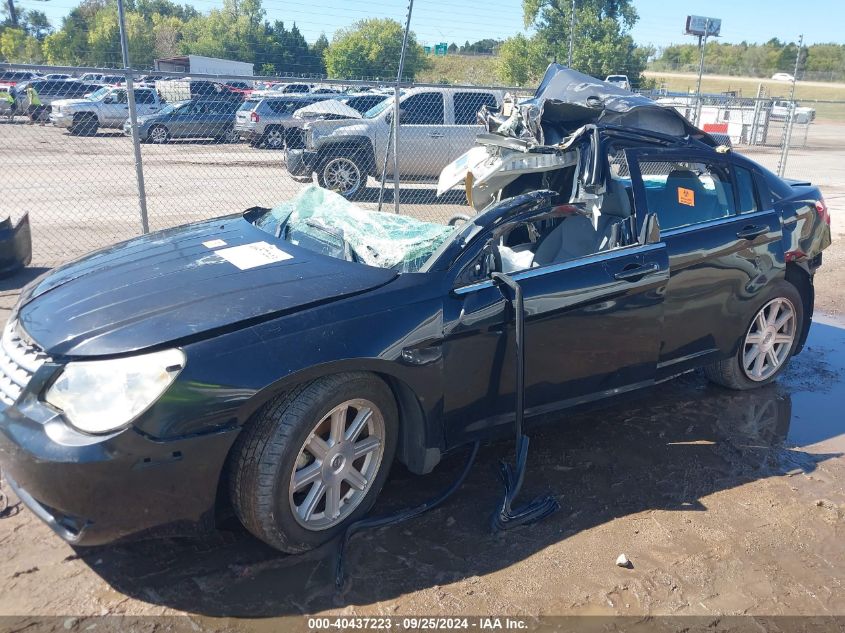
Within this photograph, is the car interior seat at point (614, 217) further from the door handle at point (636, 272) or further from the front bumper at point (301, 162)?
the front bumper at point (301, 162)

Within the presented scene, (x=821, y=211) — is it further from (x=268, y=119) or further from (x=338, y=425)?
(x=268, y=119)

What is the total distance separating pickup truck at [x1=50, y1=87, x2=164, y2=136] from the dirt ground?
788 inches

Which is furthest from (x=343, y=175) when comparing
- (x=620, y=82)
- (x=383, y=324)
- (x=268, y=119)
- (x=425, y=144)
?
(x=620, y=82)

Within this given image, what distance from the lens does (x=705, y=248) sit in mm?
4266

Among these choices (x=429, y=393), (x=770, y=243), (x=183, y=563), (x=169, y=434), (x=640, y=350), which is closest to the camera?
(x=169, y=434)

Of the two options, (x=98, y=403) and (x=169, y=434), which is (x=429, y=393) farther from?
(x=98, y=403)

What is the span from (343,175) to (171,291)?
8.85m

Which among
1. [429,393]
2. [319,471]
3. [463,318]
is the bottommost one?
[319,471]

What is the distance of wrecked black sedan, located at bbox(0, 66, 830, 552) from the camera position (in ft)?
8.86

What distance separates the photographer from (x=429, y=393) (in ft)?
10.7

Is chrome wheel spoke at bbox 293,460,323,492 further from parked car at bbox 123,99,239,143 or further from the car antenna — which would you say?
parked car at bbox 123,99,239,143

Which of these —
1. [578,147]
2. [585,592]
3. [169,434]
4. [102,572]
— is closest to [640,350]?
[578,147]

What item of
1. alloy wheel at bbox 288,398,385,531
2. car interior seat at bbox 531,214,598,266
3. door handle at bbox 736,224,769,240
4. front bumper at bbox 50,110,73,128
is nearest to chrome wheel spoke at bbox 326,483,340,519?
alloy wheel at bbox 288,398,385,531

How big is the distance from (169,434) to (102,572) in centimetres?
79
